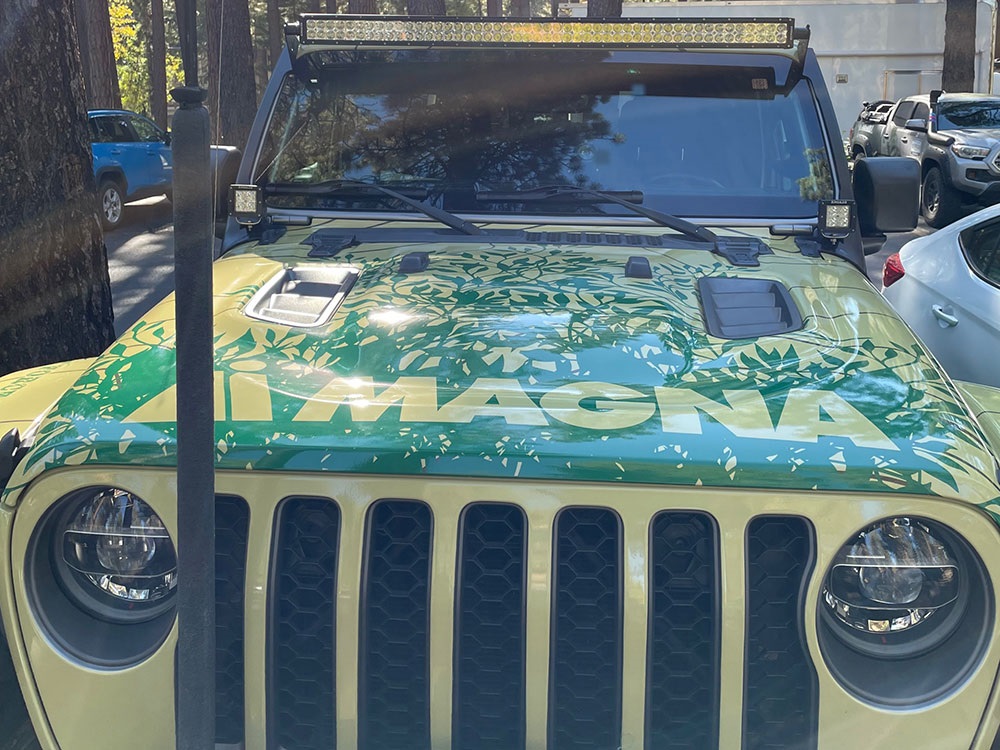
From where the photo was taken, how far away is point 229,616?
2.01 meters

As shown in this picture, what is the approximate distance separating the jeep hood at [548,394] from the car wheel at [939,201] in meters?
12.8

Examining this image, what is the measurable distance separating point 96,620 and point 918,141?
15.9m

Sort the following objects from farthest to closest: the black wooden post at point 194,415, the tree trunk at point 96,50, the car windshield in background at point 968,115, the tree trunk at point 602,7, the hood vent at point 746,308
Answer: the tree trunk at point 96,50
the tree trunk at point 602,7
the car windshield in background at point 968,115
the hood vent at point 746,308
the black wooden post at point 194,415

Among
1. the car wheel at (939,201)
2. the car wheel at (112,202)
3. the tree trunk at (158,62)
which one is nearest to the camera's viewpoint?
the car wheel at (939,201)

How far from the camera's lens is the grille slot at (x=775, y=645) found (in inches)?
77.0

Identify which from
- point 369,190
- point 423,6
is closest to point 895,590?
point 369,190

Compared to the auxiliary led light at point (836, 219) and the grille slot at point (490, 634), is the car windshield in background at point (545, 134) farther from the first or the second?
the grille slot at point (490, 634)

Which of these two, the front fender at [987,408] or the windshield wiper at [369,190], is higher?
the windshield wiper at [369,190]

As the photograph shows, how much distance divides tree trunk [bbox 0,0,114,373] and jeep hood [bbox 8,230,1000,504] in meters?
2.17

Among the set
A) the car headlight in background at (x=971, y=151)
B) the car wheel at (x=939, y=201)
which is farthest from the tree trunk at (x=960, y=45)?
the car headlight in background at (x=971, y=151)

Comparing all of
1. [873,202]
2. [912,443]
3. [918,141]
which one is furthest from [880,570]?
[918,141]

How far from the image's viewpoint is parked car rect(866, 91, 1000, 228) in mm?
14273

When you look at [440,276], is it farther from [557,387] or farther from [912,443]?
[912,443]

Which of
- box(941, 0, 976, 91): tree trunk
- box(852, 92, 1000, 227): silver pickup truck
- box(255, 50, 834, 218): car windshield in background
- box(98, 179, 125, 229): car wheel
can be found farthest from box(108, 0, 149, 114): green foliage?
box(255, 50, 834, 218): car windshield in background
